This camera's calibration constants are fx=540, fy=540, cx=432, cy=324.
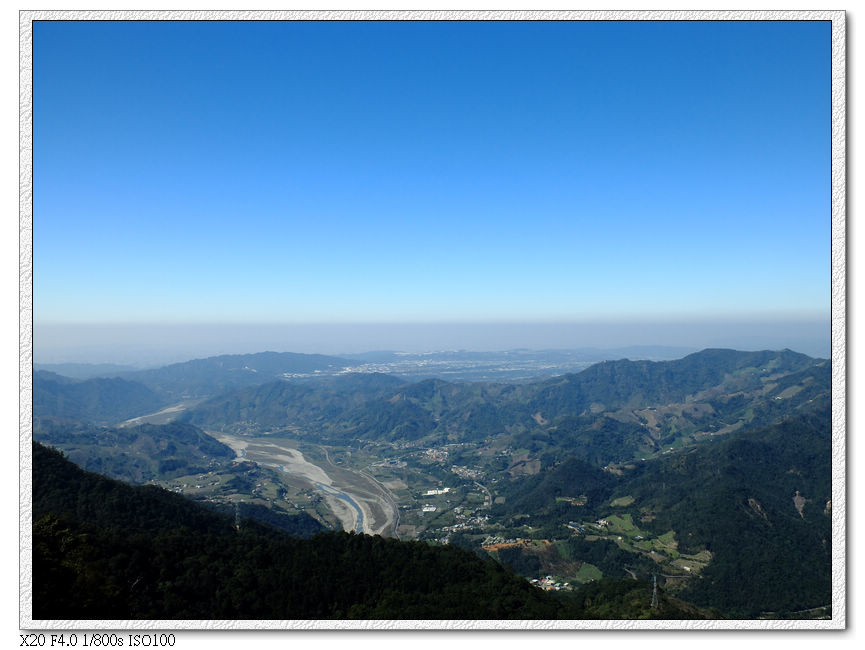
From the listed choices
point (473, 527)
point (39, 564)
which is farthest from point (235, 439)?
point (39, 564)

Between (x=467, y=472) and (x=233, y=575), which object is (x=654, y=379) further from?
(x=233, y=575)

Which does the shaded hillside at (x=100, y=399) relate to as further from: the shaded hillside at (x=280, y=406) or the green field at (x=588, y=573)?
the green field at (x=588, y=573)

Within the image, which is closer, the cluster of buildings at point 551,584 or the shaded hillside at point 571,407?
the cluster of buildings at point 551,584

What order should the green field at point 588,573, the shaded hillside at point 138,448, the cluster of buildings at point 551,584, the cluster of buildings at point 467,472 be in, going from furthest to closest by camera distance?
the cluster of buildings at point 467,472 < the shaded hillside at point 138,448 < the green field at point 588,573 < the cluster of buildings at point 551,584

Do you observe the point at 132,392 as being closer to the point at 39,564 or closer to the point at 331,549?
the point at 331,549

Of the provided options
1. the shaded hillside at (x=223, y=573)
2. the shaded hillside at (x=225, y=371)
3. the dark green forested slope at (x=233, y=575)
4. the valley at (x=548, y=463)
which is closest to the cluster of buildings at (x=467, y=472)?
the valley at (x=548, y=463)

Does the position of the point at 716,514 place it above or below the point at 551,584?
above

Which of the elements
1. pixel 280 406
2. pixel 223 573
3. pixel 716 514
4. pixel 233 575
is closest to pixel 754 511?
pixel 716 514
